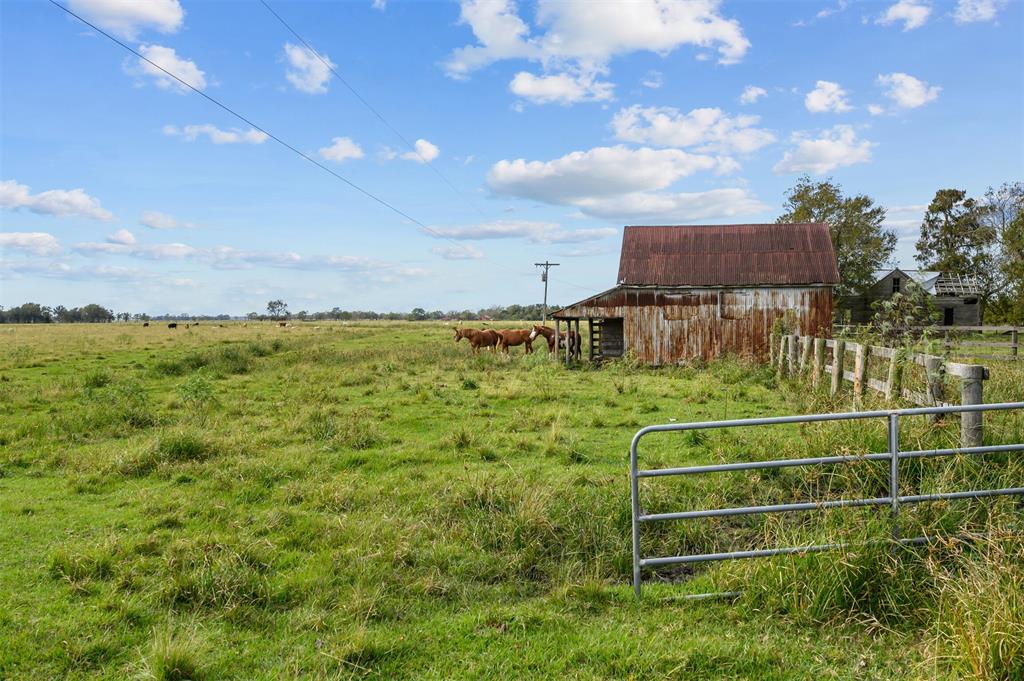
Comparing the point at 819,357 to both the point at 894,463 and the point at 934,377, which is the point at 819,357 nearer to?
the point at 934,377

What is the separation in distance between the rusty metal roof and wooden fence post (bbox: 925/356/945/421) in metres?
16.8

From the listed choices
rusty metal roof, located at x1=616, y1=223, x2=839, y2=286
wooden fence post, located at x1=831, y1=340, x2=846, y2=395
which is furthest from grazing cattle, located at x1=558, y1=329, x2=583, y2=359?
wooden fence post, located at x1=831, y1=340, x2=846, y2=395

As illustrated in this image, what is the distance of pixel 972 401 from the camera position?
20.1 ft

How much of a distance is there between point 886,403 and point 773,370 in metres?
10.3

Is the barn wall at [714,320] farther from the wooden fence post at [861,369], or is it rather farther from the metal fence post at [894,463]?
the metal fence post at [894,463]

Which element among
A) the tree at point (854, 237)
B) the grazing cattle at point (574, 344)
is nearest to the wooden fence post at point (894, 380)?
the grazing cattle at point (574, 344)

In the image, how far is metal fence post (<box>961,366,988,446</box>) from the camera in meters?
5.95

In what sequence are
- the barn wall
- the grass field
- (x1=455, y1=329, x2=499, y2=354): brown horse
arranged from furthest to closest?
(x1=455, y1=329, x2=499, y2=354): brown horse
the barn wall
the grass field

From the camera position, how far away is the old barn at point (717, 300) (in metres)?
23.3

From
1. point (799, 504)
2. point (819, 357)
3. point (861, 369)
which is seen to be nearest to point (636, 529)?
point (799, 504)

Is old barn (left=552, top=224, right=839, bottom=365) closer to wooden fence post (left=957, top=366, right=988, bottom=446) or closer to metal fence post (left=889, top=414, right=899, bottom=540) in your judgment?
wooden fence post (left=957, top=366, right=988, bottom=446)

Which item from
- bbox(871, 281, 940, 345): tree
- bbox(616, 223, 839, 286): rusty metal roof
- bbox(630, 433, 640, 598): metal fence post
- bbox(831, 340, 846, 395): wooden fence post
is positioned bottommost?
bbox(630, 433, 640, 598): metal fence post

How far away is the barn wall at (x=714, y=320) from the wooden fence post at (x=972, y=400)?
17.2 metres

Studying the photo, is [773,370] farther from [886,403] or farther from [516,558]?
[516,558]
